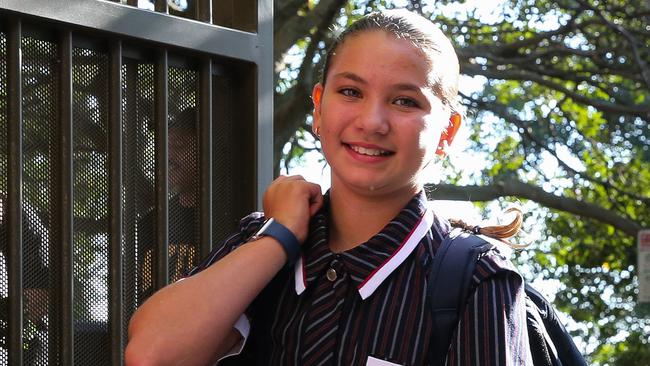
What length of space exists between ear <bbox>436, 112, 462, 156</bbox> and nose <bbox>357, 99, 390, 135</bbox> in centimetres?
22

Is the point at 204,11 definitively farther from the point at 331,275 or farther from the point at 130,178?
the point at 331,275

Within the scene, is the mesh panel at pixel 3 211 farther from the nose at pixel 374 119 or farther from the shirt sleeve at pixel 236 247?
the nose at pixel 374 119

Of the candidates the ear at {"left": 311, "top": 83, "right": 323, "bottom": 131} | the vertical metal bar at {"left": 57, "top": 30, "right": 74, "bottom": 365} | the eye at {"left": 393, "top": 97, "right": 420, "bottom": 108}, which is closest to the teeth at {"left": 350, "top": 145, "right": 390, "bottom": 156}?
the eye at {"left": 393, "top": 97, "right": 420, "bottom": 108}

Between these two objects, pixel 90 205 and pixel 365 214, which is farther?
pixel 90 205

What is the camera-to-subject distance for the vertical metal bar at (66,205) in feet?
10.5

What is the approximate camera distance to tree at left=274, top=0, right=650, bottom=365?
1145 centimetres

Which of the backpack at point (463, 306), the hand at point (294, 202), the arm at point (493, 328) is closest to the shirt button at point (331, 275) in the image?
the hand at point (294, 202)

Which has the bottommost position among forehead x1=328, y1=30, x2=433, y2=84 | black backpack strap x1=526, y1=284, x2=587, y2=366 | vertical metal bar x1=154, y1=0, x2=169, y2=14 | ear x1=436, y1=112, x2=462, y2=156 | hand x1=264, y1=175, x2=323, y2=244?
black backpack strap x1=526, y1=284, x2=587, y2=366

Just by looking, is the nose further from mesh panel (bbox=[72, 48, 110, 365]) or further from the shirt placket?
mesh panel (bbox=[72, 48, 110, 365])

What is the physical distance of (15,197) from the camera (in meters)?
3.10

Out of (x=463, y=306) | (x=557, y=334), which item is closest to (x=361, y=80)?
(x=463, y=306)

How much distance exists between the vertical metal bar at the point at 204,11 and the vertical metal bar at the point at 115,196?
1.14 feet

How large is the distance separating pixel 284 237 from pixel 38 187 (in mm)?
1029

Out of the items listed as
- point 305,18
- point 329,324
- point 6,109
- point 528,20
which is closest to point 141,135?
point 6,109
